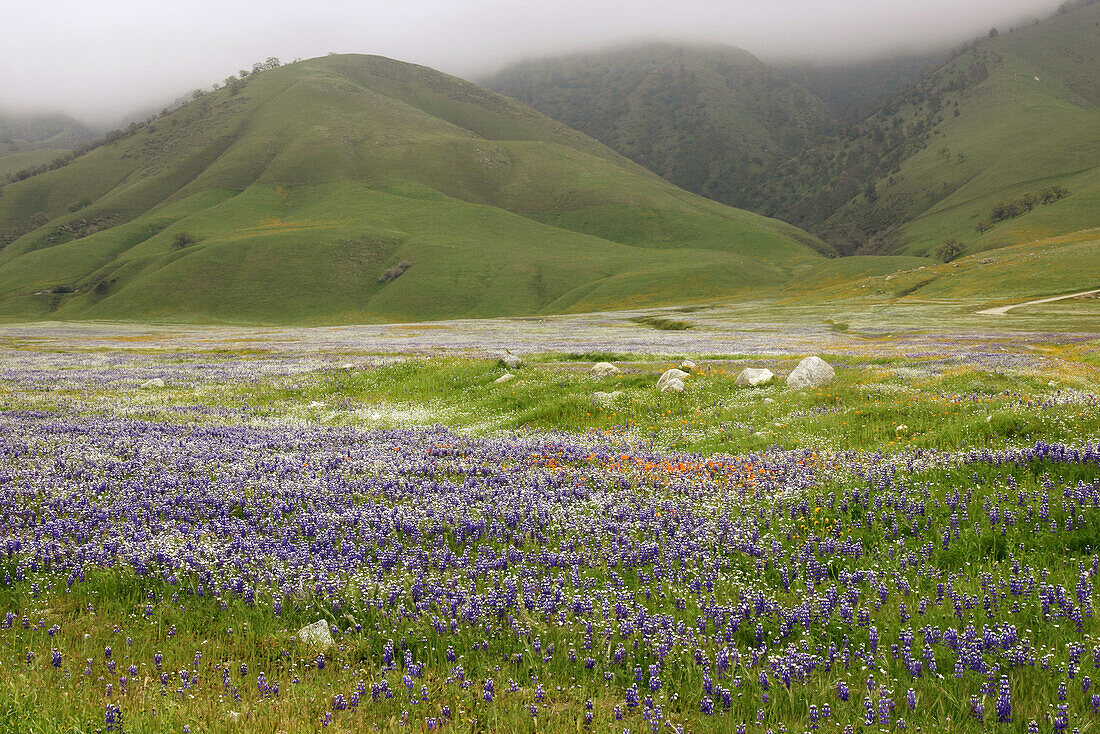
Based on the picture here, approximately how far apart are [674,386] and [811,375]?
5245 mm

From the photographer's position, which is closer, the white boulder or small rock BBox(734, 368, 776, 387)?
the white boulder

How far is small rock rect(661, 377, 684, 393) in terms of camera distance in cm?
2044

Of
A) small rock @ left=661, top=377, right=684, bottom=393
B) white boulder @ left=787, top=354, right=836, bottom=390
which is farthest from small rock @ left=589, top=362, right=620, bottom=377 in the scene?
white boulder @ left=787, top=354, right=836, bottom=390

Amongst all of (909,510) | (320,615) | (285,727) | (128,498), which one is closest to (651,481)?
(909,510)

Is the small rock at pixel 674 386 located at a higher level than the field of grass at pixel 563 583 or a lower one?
higher

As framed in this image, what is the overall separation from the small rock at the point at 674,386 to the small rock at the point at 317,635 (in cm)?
1657

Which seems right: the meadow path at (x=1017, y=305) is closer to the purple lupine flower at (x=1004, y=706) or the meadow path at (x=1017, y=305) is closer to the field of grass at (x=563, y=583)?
the field of grass at (x=563, y=583)

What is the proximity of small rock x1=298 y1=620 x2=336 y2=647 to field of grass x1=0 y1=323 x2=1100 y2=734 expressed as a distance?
0.07 meters

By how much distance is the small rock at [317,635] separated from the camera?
16.5 ft

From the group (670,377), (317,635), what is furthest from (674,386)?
(317,635)

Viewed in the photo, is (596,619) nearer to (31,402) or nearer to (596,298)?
(31,402)

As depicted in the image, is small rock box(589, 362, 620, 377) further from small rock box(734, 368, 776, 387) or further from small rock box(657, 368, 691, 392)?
small rock box(734, 368, 776, 387)

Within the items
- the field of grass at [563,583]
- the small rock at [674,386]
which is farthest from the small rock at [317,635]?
the small rock at [674,386]

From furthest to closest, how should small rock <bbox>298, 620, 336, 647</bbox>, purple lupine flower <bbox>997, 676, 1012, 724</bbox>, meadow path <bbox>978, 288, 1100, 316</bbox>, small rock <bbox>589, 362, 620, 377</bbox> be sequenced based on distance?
meadow path <bbox>978, 288, 1100, 316</bbox> < small rock <bbox>589, 362, 620, 377</bbox> < small rock <bbox>298, 620, 336, 647</bbox> < purple lupine flower <bbox>997, 676, 1012, 724</bbox>
